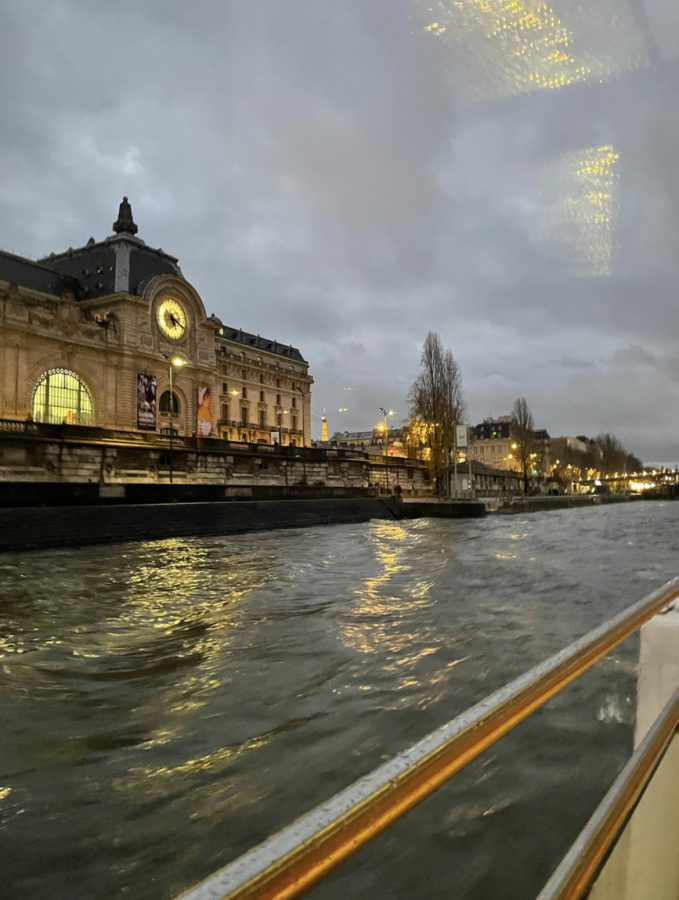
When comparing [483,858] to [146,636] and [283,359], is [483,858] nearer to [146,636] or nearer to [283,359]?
[146,636]

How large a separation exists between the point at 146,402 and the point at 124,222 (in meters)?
22.4

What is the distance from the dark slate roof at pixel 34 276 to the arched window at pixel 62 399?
1047cm

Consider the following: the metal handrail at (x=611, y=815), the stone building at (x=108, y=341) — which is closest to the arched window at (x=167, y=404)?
the stone building at (x=108, y=341)

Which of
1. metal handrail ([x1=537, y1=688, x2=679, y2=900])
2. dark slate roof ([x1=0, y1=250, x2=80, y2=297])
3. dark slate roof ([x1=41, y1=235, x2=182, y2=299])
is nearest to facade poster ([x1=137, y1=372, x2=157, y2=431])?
dark slate roof ([x1=41, y1=235, x2=182, y2=299])

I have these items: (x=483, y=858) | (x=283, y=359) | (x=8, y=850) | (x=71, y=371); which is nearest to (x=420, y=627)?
(x=483, y=858)

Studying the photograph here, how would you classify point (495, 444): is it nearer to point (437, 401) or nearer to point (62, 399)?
point (437, 401)

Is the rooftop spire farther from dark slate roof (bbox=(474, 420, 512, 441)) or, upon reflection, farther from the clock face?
dark slate roof (bbox=(474, 420, 512, 441))

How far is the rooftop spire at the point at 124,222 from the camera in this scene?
64750mm

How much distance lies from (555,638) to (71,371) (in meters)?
52.8

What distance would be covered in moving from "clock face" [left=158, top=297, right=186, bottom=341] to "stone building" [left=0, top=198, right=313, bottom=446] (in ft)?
0.39

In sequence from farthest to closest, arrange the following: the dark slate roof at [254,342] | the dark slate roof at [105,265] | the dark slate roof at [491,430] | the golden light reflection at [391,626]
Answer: the dark slate roof at [491,430] → the dark slate roof at [254,342] → the dark slate roof at [105,265] → the golden light reflection at [391,626]

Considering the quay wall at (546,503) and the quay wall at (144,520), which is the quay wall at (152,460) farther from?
the quay wall at (546,503)

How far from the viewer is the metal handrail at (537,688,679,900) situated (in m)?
1.45

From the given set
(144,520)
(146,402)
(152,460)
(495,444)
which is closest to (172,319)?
(146,402)
